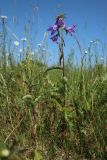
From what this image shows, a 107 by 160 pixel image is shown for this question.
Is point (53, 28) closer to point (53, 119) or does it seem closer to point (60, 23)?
point (60, 23)

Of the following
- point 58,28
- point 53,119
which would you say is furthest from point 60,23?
point 53,119

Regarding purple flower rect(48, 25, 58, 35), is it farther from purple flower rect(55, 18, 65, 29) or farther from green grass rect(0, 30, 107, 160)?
green grass rect(0, 30, 107, 160)

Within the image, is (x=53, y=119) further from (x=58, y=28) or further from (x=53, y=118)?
(x=58, y=28)

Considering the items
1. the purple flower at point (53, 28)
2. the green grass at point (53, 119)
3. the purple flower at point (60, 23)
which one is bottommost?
the green grass at point (53, 119)

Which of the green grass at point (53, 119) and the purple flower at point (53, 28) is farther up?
the purple flower at point (53, 28)

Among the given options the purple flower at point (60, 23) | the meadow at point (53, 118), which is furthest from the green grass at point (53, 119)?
the purple flower at point (60, 23)

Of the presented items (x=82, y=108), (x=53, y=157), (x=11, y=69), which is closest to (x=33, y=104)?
(x=82, y=108)

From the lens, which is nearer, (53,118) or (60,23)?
(60,23)

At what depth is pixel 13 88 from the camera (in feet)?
8.89

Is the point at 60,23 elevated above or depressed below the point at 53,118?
above

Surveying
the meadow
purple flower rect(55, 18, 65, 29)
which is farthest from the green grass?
purple flower rect(55, 18, 65, 29)

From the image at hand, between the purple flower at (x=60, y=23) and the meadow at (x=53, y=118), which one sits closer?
the meadow at (x=53, y=118)

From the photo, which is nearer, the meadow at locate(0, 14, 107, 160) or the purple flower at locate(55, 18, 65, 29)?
the meadow at locate(0, 14, 107, 160)

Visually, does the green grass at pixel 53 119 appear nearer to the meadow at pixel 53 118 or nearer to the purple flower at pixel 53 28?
the meadow at pixel 53 118
